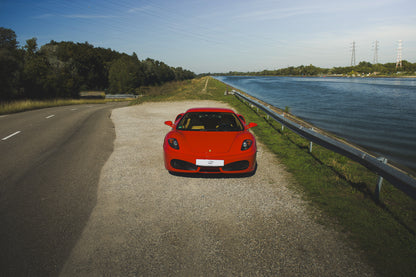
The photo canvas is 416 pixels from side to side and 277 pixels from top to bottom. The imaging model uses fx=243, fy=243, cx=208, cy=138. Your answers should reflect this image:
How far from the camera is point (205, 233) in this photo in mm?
3273

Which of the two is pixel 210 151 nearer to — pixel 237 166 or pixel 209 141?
pixel 209 141

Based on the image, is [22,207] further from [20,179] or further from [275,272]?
[275,272]

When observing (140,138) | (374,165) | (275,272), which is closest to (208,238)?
(275,272)

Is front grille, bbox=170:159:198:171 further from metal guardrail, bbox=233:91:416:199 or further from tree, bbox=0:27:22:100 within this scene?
tree, bbox=0:27:22:100

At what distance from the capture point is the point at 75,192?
451 cm

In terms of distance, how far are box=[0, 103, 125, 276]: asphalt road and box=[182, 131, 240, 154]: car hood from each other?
2.04 metres

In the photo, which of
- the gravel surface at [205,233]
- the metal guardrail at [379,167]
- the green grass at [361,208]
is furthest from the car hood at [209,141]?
the metal guardrail at [379,167]

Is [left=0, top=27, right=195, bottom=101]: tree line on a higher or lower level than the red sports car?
higher

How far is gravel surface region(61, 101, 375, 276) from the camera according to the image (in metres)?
2.64

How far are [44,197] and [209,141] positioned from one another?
10.3ft

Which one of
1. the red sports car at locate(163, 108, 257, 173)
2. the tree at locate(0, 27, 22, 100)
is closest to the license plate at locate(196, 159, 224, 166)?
the red sports car at locate(163, 108, 257, 173)

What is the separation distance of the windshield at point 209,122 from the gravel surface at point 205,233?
4.08 ft

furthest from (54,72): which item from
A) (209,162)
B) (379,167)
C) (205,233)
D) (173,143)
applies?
(379,167)

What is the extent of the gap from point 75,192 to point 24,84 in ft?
127
